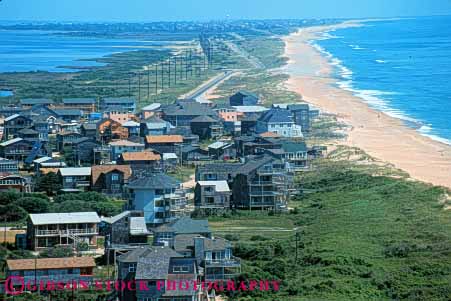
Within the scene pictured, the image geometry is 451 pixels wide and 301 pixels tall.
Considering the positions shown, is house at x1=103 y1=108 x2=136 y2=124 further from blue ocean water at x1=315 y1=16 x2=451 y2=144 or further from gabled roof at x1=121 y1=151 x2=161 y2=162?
blue ocean water at x1=315 y1=16 x2=451 y2=144

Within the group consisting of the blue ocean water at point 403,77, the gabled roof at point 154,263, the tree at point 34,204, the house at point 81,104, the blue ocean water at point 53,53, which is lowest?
the blue ocean water at point 53,53

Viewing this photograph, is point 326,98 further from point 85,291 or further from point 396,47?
point 396,47

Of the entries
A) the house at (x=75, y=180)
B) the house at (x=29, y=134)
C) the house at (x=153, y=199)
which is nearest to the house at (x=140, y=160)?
the house at (x=75, y=180)

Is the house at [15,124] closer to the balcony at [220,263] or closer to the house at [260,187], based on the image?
the house at [260,187]

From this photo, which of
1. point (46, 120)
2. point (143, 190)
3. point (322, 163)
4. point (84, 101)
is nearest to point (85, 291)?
point (143, 190)

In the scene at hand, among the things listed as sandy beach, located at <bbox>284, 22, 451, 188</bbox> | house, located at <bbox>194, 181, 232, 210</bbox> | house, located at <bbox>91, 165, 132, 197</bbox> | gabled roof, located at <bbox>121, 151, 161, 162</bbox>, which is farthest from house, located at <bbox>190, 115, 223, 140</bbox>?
house, located at <bbox>194, 181, 232, 210</bbox>

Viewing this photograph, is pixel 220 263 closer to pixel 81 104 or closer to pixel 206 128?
pixel 206 128

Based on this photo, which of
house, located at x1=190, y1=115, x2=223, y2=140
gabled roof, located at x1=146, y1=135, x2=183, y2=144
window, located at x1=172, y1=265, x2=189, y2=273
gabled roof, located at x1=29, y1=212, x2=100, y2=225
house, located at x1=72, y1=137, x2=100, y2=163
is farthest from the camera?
house, located at x1=190, y1=115, x2=223, y2=140
